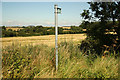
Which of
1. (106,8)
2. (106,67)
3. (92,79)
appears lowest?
(92,79)

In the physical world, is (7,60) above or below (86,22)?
below

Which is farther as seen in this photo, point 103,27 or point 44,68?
point 103,27

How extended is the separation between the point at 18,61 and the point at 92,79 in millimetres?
2379

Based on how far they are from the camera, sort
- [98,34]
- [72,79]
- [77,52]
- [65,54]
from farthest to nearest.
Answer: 1. [98,34]
2. [77,52]
3. [65,54]
4. [72,79]

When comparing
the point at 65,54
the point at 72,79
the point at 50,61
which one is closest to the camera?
the point at 72,79

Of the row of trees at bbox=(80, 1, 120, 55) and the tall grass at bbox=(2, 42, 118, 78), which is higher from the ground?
the row of trees at bbox=(80, 1, 120, 55)

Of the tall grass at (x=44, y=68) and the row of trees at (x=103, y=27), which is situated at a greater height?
the row of trees at (x=103, y=27)

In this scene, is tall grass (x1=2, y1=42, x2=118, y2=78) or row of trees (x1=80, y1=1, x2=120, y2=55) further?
row of trees (x1=80, y1=1, x2=120, y2=55)

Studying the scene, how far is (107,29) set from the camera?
265 inches

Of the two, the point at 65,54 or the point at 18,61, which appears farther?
the point at 65,54

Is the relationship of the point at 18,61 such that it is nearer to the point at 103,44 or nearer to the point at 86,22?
the point at 86,22

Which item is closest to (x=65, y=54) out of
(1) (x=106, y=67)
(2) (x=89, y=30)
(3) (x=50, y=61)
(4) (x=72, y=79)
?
(3) (x=50, y=61)

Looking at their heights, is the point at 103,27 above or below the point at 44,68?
above

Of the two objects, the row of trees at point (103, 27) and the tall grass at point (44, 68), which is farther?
the row of trees at point (103, 27)
